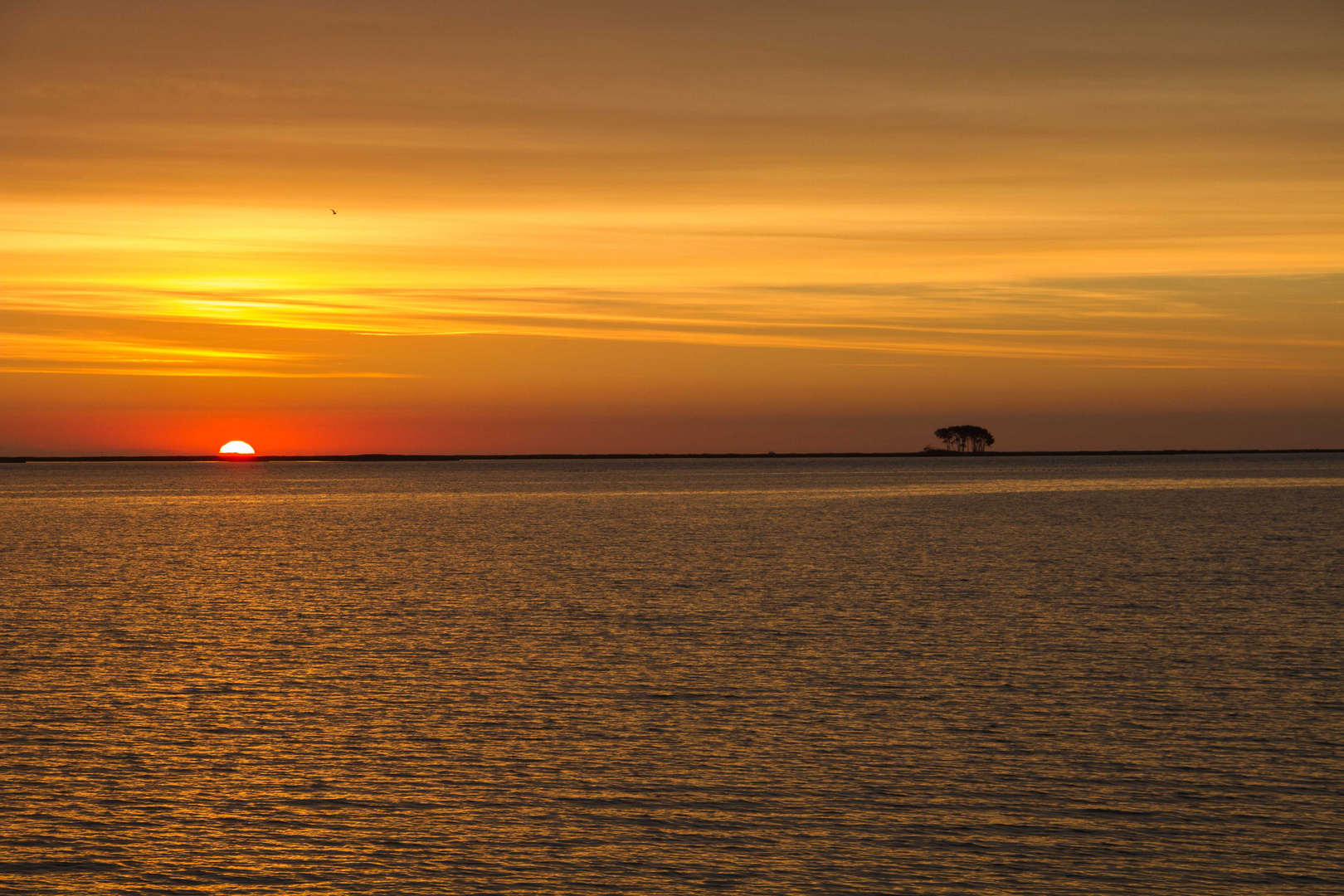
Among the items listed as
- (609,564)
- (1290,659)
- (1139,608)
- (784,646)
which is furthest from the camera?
(609,564)

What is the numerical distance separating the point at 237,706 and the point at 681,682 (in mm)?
10783

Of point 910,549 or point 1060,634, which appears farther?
point 910,549

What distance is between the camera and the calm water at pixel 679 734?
19.9 meters

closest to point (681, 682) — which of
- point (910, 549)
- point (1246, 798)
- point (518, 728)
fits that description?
point (518, 728)

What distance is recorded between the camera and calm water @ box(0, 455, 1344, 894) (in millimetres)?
19875

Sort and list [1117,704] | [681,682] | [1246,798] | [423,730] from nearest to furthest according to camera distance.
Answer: [1246,798], [423,730], [1117,704], [681,682]

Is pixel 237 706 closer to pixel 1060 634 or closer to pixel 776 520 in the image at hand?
pixel 1060 634

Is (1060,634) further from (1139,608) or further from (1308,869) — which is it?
(1308,869)

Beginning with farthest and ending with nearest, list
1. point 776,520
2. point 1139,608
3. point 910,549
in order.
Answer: point 776,520 < point 910,549 < point 1139,608

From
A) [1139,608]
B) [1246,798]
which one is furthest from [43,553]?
[1246,798]

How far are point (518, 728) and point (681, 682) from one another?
21.7 feet

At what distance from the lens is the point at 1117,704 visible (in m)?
30.8

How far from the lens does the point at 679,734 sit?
92.0ft

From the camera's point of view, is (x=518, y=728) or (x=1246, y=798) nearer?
(x=1246, y=798)
